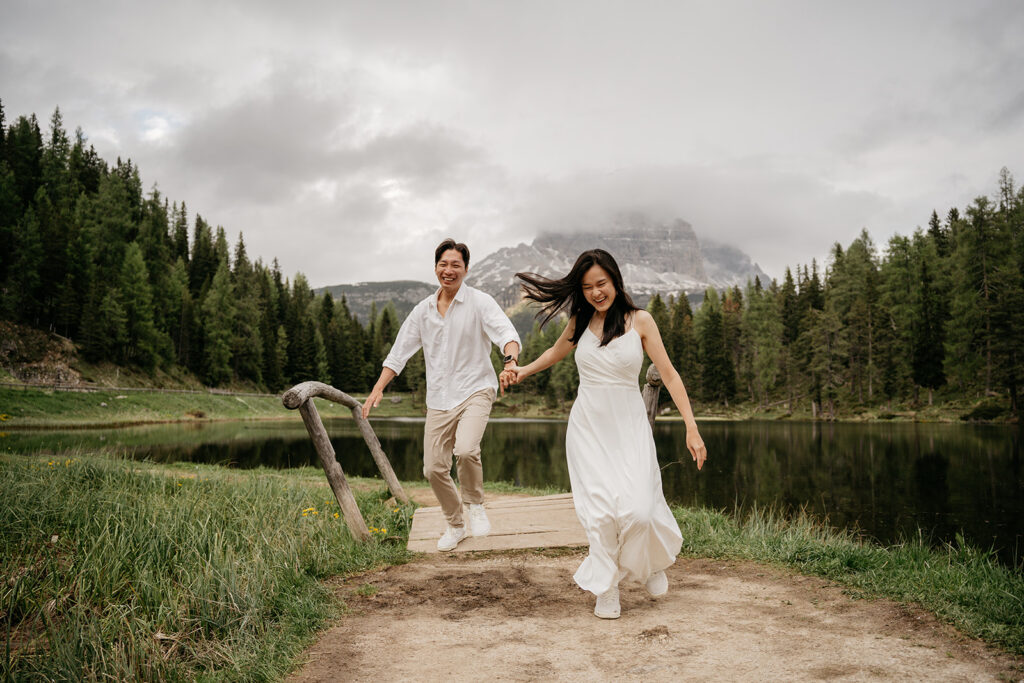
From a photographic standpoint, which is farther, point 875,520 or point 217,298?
point 217,298

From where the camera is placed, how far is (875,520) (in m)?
12.9

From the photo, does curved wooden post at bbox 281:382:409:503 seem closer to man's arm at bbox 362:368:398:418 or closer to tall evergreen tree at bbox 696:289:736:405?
man's arm at bbox 362:368:398:418

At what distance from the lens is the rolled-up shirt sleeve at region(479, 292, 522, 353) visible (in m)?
5.66

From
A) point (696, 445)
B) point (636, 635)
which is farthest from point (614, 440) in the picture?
point (636, 635)

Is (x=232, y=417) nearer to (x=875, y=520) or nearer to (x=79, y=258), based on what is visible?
(x=79, y=258)

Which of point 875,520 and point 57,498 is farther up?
point 57,498

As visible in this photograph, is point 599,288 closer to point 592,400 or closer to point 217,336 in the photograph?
point 592,400

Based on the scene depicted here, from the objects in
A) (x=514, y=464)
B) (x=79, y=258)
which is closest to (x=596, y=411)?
(x=514, y=464)

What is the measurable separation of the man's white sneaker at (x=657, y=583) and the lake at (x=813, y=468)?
2.22 metres

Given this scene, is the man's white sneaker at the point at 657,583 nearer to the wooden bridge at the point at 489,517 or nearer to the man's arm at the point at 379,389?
the wooden bridge at the point at 489,517

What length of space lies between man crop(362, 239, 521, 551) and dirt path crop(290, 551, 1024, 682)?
109cm

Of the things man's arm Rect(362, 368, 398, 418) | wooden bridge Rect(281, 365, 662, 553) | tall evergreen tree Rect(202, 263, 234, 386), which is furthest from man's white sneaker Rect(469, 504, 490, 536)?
tall evergreen tree Rect(202, 263, 234, 386)

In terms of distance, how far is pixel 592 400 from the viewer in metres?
4.73

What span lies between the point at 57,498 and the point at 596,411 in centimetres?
590
